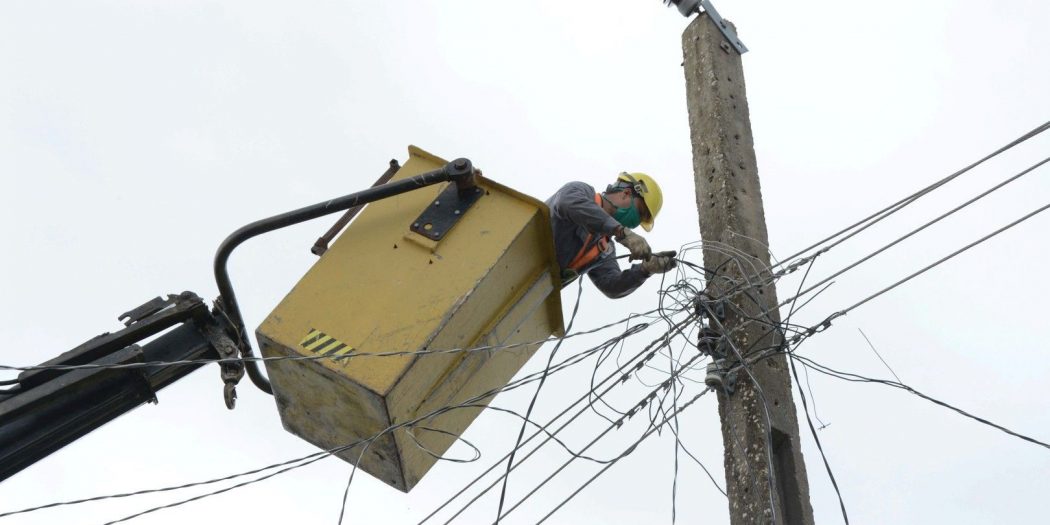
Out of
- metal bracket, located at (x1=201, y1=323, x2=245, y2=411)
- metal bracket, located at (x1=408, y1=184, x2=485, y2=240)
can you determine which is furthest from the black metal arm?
metal bracket, located at (x1=408, y1=184, x2=485, y2=240)

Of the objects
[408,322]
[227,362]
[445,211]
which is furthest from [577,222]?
[227,362]

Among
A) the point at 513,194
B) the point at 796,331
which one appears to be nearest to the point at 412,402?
the point at 513,194

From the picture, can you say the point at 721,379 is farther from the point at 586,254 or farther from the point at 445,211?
the point at 586,254

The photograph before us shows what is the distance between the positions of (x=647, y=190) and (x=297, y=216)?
6.38 feet

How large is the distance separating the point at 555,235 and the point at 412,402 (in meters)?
1.38

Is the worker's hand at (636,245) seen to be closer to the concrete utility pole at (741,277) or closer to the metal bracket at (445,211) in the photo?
the concrete utility pole at (741,277)

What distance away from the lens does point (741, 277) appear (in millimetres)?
4750

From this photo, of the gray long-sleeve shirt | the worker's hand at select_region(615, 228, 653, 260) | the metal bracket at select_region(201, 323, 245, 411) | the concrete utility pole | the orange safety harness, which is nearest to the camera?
the concrete utility pole

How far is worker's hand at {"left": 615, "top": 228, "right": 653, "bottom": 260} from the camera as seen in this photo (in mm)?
5449

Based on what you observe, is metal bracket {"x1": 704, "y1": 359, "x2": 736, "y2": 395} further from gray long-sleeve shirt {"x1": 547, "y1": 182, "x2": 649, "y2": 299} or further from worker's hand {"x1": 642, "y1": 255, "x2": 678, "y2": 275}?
gray long-sleeve shirt {"x1": 547, "y1": 182, "x2": 649, "y2": 299}

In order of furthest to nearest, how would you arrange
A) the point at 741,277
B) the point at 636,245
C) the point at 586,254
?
the point at 586,254 < the point at 636,245 < the point at 741,277

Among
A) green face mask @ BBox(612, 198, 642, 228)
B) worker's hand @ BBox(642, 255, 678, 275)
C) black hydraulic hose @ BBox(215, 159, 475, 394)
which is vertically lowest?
black hydraulic hose @ BBox(215, 159, 475, 394)

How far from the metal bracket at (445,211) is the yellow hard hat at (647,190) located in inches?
57.1

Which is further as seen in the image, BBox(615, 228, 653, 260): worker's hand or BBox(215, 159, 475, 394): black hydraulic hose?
BBox(615, 228, 653, 260): worker's hand
